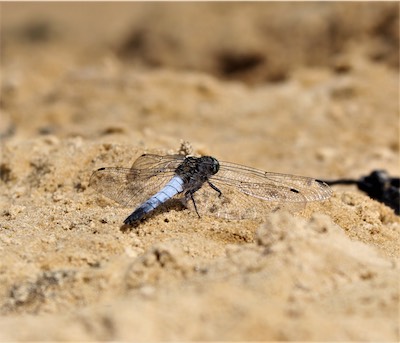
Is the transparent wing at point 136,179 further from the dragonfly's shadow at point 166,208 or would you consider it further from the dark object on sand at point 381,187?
the dark object on sand at point 381,187

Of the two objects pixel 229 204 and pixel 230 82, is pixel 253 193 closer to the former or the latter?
pixel 229 204

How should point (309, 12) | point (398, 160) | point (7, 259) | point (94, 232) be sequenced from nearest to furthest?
point (7, 259), point (94, 232), point (398, 160), point (309, 12)

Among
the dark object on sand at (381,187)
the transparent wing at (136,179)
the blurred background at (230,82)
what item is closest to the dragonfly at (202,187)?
the transparent wing at (136,179)

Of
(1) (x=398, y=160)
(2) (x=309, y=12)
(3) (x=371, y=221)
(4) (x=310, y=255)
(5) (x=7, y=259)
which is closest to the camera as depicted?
(4) (x=310, y=255)

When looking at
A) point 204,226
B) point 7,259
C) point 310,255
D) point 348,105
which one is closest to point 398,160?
point 348,105

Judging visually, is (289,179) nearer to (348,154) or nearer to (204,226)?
(204,226)

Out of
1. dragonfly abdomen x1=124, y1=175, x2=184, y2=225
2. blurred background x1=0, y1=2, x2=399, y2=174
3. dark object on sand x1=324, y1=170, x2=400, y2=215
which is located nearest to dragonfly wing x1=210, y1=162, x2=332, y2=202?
dragonfly abdomen x1=124, y1=175, x2=184, y2=225
